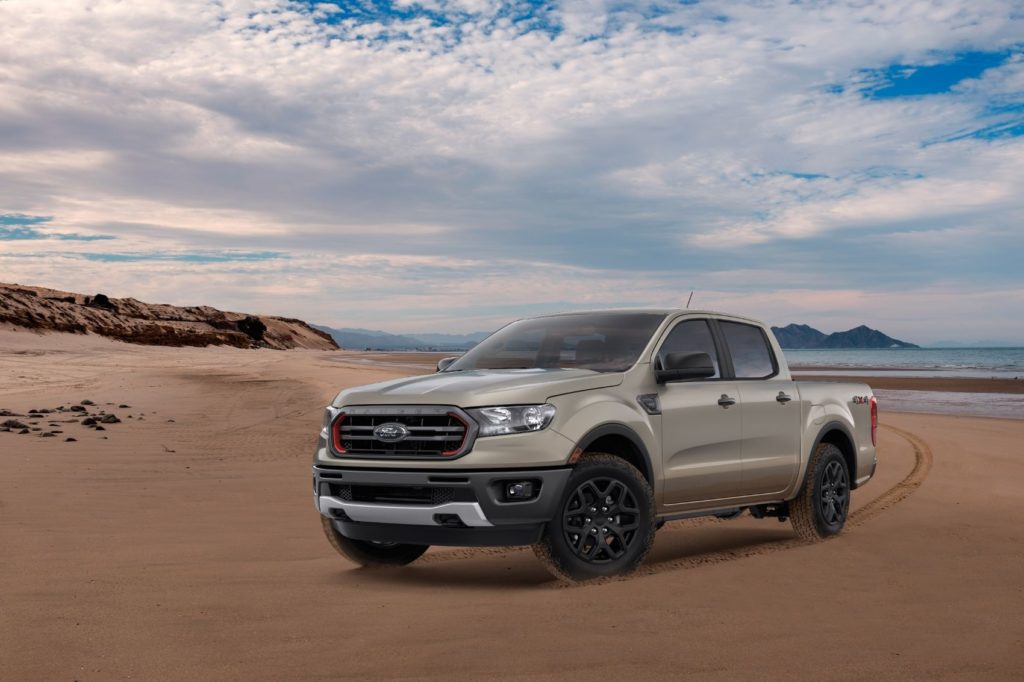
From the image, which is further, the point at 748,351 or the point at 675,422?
the point at 748,351

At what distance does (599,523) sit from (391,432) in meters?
1.44

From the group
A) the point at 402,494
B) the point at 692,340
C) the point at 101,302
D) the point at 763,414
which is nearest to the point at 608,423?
the point at 402,494

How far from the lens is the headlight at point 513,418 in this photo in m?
6.64

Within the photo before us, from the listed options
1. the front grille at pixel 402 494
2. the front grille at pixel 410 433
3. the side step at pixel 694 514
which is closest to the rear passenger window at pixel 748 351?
the side step at pixel 694 514

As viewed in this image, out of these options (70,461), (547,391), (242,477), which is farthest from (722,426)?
(70,461)

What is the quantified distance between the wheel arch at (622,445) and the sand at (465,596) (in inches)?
28.0

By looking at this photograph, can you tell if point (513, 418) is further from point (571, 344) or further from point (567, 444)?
point (571, 344)

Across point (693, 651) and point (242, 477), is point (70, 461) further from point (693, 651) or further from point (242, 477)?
point (693, 651)

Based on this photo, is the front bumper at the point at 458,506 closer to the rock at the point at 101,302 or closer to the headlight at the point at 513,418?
the headlight at the point at 513,418

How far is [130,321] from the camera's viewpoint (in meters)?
62.4

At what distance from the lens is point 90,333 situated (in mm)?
49625

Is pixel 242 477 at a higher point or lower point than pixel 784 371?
lower

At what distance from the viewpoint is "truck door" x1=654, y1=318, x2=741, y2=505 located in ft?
25.0

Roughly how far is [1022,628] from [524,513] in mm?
2800
